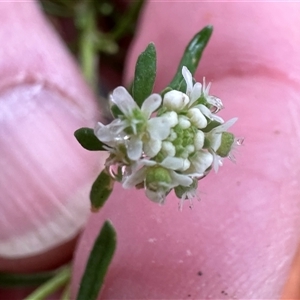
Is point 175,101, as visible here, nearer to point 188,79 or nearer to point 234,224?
point 188,79

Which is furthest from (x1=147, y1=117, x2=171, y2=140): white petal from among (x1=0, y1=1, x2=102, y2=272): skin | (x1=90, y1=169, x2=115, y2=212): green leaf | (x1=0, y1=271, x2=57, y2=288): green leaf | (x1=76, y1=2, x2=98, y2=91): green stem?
(x1=76, y1=2, x2=98, y2=91): green stem

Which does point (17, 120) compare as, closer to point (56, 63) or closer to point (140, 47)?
point (56, 63)

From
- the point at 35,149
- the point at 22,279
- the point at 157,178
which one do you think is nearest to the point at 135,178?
the point at 157,178

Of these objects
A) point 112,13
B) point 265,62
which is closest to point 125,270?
point 265,62

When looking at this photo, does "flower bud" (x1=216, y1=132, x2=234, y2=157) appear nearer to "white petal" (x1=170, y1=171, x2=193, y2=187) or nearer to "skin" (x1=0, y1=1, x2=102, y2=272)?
"white petal" (x1=170, y1=171, x2=193, y2=187)

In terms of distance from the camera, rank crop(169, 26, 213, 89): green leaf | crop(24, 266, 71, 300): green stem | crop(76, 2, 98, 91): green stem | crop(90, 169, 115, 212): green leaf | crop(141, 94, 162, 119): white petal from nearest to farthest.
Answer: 1. crop(141, 94, 162, 119): white petal
2. crop(90, 169, 115, 212): green leaf
3. crop(169, 26, 213, 89): green leaf
4. crop(24, 266, 71, 300): green stem
5. crop(76, 2, 98, 91): green stem

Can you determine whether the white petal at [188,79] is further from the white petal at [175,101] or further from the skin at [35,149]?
the skin at [35,149]
